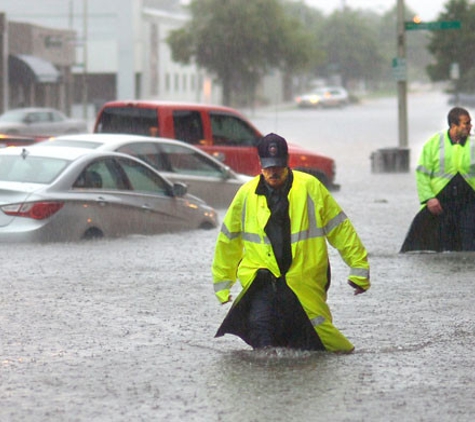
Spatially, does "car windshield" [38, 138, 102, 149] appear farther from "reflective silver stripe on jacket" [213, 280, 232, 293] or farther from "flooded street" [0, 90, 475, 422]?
"reflective silver stripe on jacket" [213, 280, 232, 293]

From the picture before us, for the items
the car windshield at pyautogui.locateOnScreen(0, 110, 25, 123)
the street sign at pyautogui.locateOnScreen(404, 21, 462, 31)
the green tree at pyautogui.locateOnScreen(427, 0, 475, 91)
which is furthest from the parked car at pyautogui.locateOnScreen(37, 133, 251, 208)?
the green tree at pyautogui.locateOnScreen(427, 0, 475, 91)

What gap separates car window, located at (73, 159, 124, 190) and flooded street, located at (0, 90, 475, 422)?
0.66m

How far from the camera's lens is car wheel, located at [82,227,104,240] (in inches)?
631

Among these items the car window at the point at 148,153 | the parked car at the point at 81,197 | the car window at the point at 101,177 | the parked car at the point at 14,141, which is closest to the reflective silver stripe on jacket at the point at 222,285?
the parked car at the point at 81,197

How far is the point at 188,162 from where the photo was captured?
20.5 metres

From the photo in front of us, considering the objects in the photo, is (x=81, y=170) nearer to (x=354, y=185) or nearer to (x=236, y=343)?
(x=236, y=343)

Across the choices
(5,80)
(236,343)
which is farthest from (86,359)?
(5,80)

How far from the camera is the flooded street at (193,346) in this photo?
295 inches

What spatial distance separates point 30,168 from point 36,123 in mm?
33273

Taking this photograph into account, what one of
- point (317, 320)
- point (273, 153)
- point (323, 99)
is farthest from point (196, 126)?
point (323, 99)

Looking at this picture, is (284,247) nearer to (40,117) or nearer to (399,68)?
(399,68)

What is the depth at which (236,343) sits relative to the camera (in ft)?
31.5

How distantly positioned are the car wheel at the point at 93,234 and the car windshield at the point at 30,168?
783 millimetres

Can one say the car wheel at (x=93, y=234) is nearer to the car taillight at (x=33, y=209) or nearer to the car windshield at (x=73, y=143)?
the car taillight at (x=33, y=209)
